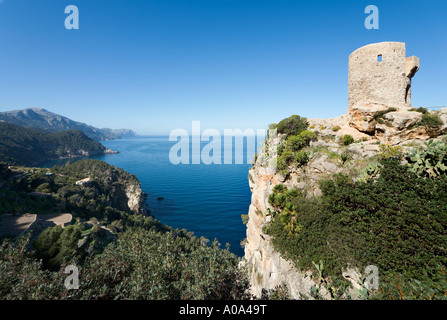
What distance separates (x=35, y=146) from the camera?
153 m

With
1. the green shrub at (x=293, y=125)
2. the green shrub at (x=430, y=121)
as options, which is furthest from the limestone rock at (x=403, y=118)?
the green shrub at (x=293, y=125)

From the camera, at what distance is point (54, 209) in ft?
129

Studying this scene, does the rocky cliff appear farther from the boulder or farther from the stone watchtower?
the stone watchtower

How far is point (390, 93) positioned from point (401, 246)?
1233cm

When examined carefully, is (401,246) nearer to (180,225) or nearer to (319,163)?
(319,163)

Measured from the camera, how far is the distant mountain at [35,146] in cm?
12350

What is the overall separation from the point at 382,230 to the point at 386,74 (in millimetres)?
12859

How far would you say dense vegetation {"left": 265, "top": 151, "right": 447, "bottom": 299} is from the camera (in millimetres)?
8094

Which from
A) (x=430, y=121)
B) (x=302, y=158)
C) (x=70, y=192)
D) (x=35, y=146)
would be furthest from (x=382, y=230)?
(x=35, y=146)

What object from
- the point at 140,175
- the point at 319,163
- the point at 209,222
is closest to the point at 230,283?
the point at 319,163

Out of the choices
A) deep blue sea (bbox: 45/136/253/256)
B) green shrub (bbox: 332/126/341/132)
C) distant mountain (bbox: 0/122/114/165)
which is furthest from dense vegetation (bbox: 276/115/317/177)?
distant mountain (bbox: 0/122/114/165)

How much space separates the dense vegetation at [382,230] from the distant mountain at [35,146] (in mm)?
148150

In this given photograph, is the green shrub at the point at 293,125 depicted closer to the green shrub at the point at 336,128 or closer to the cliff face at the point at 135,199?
the green shrub at the point at 336,128

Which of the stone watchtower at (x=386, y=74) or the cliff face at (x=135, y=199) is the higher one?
the stone watchtower at (x=386, y=74)
